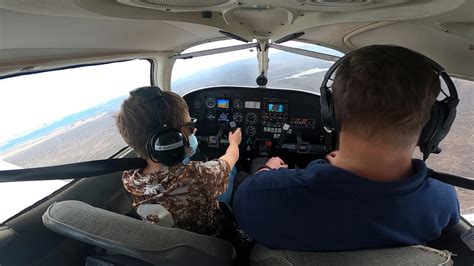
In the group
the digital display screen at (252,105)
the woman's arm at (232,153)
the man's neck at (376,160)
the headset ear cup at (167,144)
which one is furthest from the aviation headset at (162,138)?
the digital display screen at (252,105)

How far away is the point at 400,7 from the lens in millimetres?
1361

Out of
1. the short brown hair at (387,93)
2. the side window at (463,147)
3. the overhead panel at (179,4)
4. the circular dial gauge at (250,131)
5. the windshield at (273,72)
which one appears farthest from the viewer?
the windshield at (273,72)

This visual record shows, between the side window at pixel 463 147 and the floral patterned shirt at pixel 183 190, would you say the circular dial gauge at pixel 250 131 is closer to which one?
the side window at pixel 463 147

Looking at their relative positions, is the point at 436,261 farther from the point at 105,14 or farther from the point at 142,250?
the point at 105,14

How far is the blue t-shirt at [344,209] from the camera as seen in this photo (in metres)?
0.85

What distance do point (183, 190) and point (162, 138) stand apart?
0.25 m

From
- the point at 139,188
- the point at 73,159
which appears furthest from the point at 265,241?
the point at 73,159

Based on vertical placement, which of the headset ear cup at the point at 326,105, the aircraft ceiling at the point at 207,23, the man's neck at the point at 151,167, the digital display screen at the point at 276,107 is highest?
the aircraft ceiling at the point at 207,23

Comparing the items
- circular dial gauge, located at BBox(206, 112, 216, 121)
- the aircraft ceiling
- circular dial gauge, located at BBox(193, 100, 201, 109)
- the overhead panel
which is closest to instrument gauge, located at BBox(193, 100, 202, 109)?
circular dial gauge, located at BBox(193, 100, 201, 109)

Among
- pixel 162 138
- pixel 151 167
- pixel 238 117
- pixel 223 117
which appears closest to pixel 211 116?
pixel 223 117

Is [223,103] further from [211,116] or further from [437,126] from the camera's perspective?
[437,126]

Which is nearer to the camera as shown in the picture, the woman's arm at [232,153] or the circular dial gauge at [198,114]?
the woman's arm at [232,153]

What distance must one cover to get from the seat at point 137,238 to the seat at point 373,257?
0.23 meters

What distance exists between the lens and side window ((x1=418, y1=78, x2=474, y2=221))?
2.31 m
